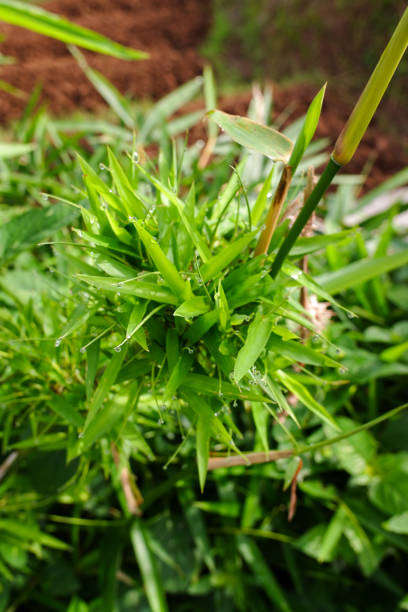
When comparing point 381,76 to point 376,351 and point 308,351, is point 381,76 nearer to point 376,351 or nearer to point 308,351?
point 308,351

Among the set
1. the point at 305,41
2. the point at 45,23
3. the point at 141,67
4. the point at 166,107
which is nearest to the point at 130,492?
the point at 45,23

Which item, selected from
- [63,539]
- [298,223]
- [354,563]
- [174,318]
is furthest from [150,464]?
[298,223]

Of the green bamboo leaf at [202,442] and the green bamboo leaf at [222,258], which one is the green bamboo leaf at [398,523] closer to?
the green bamboo leaf at [202,442]

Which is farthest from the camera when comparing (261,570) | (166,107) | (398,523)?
(166,107)

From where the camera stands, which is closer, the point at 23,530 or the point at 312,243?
the point at 312,243

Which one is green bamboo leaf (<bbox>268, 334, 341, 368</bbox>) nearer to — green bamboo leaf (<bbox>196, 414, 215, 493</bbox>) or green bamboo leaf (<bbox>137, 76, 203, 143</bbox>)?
green bamboo leaf (<bbox>196, 414, 215, 493</bbox>)

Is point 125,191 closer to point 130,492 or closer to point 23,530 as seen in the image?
point 130,492

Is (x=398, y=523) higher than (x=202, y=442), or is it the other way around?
(x=202, y=442)
